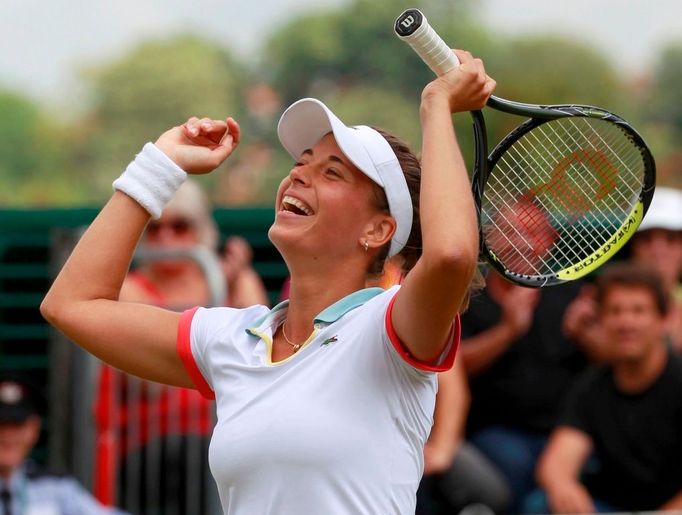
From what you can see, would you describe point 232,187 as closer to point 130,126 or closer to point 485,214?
point 130,126

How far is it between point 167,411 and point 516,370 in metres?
1.63

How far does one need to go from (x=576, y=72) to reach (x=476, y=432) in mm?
84263

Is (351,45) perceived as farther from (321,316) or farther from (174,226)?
(321,316)

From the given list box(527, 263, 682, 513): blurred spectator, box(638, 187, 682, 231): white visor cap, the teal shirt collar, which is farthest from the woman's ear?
box(638, 187, 682, 231): white visor cap

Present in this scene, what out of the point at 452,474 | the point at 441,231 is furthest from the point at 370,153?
the point at 452,474

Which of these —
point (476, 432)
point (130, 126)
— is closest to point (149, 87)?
point (130, 126)

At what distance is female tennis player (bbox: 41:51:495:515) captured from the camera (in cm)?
306

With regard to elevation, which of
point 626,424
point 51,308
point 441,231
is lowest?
point 626,424

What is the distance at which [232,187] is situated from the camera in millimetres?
62031

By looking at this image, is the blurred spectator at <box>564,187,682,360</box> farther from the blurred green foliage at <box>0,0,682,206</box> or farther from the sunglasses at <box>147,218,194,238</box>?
the blurred green foliage at <box>0,0,682,206</box>

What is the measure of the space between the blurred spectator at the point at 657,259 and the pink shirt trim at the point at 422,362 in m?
3.98

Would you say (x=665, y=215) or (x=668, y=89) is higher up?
(x=668, y=89)

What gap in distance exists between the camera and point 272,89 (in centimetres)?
7900

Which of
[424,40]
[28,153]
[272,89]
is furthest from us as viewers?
[272,89]
